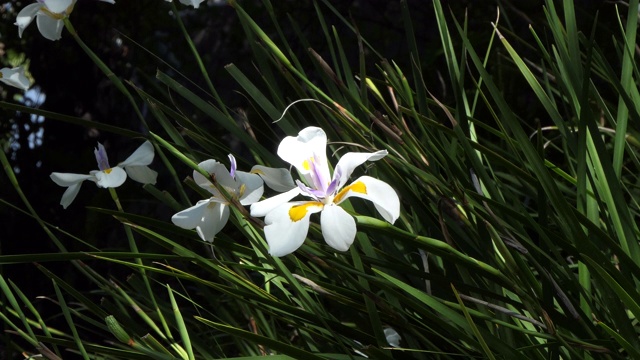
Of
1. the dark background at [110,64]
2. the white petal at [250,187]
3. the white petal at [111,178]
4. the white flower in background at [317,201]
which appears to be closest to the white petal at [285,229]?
the white flower in background at [317,201]

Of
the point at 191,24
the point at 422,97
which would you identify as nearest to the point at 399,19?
the point at 191,24

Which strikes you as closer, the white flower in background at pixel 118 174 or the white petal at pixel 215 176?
the white petal at pixel 215 176

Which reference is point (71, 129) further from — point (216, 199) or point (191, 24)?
point (216, 199)

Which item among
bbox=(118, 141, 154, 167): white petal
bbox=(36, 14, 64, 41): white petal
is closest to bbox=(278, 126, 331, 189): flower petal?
bbox=(118, 141, 154, 167): white petal

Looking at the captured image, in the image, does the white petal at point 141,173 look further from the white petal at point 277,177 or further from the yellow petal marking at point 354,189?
the yellow petal marking at point 354,189

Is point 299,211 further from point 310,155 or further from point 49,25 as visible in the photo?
point 49,25

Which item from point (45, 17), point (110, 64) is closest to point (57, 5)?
point (45, 17)
